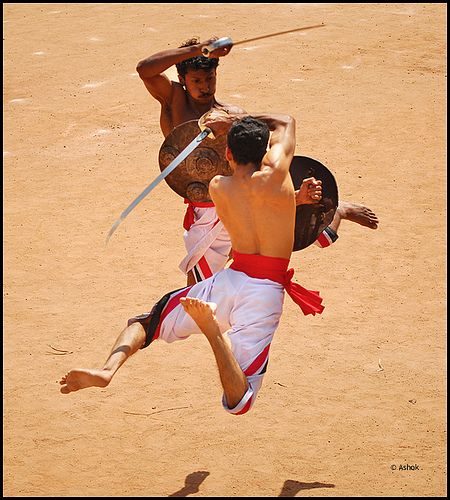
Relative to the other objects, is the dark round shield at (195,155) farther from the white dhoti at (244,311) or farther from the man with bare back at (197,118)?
the white dhoti at (244,311)

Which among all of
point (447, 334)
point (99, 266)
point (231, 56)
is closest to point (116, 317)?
point (99, 266)

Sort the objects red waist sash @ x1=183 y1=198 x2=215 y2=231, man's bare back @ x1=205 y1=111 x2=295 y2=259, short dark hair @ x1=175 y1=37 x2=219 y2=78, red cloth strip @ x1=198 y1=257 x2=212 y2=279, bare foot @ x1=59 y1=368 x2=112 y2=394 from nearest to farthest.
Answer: bare foot @ x1=59 y1=368 x2=112 y2=394 < man's bare back @ x1=205 y1=111 x2=295 y2=259 < short dark hair @ x1=175 y1=37 x2=219 y2=78 < red waist sash @ x1=183 y1=198 x2=215 y2=231 < red cloth strip @ x1=198 y1=257 x2=212 y2=279

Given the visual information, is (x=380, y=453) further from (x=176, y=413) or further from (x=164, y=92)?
(x=164, y=92)

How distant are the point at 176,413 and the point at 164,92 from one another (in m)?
2.31

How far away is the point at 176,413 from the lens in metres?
7.44

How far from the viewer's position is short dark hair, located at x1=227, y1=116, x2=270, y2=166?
229 inches

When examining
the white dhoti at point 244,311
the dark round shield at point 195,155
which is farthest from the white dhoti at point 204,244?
the white dhoti at point 244,311

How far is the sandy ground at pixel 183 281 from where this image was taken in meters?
6.92

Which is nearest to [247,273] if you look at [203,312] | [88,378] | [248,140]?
[203,312]

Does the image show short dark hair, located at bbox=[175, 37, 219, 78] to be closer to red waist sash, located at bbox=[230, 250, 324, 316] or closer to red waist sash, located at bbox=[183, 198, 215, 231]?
red waist sash, located at bbox=[183, 198, 215, 231]

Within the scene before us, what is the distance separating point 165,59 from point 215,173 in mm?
827

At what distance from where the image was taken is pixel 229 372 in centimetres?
562

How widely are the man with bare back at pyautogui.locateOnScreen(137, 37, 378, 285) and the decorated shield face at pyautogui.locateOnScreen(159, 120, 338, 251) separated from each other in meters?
0.24

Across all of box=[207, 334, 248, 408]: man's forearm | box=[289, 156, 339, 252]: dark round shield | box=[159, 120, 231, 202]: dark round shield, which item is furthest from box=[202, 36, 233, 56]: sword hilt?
box=[207, 334, 248, 408]: man's forearm
